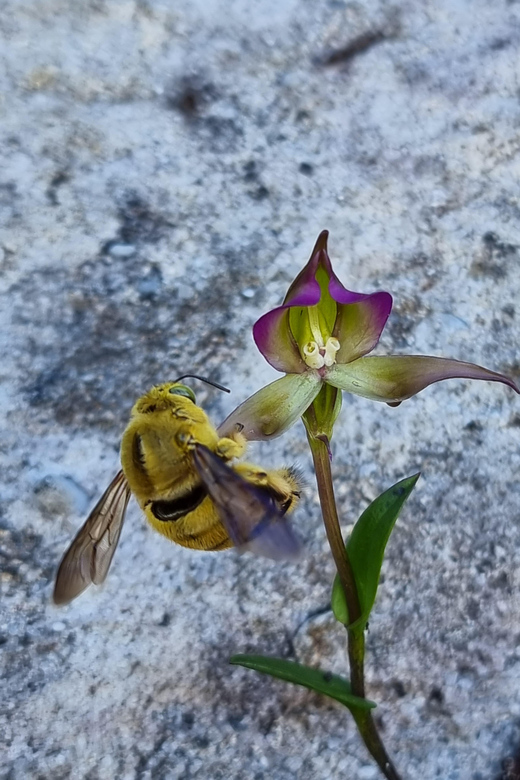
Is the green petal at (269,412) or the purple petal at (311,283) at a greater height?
the purple petal at (311,283)

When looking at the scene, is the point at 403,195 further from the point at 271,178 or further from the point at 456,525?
the point at 456,525

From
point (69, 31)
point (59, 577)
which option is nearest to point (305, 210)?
point (69, 31)

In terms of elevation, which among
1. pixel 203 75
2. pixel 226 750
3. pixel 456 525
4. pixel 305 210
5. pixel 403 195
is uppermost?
pixel 203 75

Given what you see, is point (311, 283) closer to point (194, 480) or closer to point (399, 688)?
point (194, 480)

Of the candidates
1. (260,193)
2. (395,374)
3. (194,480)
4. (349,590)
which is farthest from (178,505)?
(260,193)

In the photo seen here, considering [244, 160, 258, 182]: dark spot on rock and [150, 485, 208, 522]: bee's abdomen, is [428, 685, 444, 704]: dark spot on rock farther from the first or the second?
[244, 160, 258, 182]: dark spot on rock

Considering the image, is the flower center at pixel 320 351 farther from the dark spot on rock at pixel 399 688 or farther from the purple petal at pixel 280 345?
the dark spot on rock at pixel 399 688

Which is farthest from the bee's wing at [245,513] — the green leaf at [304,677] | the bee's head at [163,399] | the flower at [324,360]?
the green leaf at [304,677]

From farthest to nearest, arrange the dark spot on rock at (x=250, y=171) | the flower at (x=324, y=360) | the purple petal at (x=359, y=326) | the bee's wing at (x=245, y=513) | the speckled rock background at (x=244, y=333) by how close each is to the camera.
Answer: the dark spot on rock at (x=250, y=171)
the speckled rock background at (x=244, y=333)
the purple petal at (x=359, y=326)
the flower at (x=324, y=360)
the bee's wing at (x=245, y=513)
